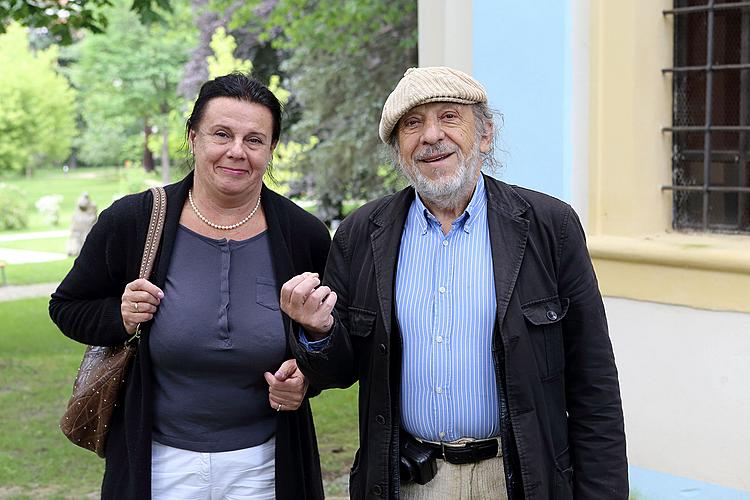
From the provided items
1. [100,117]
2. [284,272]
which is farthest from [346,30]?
[100,117]

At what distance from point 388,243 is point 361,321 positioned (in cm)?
22

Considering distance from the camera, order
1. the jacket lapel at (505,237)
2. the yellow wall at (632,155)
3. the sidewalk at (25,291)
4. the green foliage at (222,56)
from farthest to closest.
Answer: the green foliage at (222,56)
the sidewalk at (25,291)
the yellow wall at (632,155)
the jacket lapel at (505,237)

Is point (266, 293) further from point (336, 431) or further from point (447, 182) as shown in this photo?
point (336, 431)

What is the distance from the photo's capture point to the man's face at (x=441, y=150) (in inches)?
109

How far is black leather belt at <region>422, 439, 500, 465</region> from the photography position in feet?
9.00

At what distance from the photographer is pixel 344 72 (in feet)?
63.6

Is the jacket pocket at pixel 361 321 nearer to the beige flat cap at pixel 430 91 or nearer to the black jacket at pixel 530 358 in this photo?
the black jacket at pixel 530 358

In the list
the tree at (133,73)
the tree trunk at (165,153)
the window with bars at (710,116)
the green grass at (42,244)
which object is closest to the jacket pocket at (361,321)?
the window with bars at (710,116)

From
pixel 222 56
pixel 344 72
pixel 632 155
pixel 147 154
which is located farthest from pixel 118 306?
pixel 147 154

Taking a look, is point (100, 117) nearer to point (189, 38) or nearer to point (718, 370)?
point (189, 38)

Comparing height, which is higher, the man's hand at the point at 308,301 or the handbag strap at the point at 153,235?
the handbag strap at the point at 153,235

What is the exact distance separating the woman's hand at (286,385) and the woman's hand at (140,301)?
0.40 m

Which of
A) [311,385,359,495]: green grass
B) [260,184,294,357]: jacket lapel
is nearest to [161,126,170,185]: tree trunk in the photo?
[311,385,359,495]: green grass

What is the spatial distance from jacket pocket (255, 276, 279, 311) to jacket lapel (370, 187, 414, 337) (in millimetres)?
505
